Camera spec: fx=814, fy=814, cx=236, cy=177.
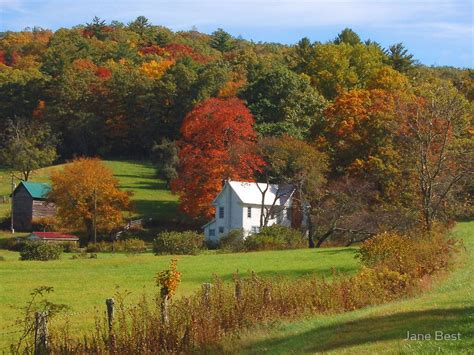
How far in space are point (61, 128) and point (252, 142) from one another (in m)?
38.7

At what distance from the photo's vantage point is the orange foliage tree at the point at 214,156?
67125 millimetres

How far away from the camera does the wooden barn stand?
78.3 metres

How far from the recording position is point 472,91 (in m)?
83.7

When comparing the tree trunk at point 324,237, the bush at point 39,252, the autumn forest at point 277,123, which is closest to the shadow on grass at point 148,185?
the autumn forest at point 277,123

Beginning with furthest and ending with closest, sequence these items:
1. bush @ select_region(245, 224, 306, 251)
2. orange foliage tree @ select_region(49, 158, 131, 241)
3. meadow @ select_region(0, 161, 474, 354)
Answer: orange foliage tree @ select_region(49, 158, 131, 241) < bush @ select_region(245, 224, 306, 251) < meadow @ select_region(0, 161, 474, 354)

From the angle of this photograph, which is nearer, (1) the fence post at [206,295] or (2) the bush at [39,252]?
(1) the fence post at [206,295]

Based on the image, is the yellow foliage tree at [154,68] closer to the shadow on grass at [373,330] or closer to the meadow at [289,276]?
the meadow at [289,276]

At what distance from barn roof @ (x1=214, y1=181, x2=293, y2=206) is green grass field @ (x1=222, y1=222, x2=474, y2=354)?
47.8 meters

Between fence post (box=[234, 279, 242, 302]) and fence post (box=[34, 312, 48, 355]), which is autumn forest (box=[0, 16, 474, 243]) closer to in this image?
fence post (box=[234, 279, 242, 302])

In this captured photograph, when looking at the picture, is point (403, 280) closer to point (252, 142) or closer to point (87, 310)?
point (87, 310)

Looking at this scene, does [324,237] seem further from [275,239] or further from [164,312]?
[164,312]

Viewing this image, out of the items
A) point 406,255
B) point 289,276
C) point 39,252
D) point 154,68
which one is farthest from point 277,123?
point 406,255

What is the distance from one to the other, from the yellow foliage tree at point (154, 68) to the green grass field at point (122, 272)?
64794mm

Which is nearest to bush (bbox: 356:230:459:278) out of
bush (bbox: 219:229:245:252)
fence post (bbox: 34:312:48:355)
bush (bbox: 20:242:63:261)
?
fence post (bbox: 34:312:48:355)
